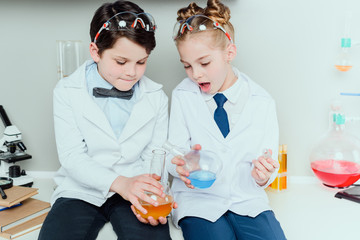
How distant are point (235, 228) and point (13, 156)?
1.03 meters

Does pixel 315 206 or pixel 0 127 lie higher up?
pixel 0 127

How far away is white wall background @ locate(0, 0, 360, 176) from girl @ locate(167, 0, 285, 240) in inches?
12.2

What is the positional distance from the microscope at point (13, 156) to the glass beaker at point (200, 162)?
808mm

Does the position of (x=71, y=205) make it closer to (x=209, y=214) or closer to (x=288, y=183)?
(x=209, y=214)

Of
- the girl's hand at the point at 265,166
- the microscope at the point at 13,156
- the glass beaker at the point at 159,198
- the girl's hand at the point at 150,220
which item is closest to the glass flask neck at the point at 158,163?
the glass beaker at the point at 159,198

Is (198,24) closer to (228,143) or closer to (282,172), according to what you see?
(228,143)

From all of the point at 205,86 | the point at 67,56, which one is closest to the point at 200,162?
the point at 205,86

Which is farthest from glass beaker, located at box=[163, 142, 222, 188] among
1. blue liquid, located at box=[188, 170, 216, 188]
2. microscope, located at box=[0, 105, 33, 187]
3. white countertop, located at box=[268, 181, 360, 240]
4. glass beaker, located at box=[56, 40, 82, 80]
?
microscope, located at box=[0, 105, 33, 187]

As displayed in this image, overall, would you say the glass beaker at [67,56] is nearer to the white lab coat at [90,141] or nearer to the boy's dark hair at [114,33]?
the white lab coat at [90,141]

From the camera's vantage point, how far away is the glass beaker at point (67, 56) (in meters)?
1.62

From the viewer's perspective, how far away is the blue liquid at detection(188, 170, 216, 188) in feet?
3.77

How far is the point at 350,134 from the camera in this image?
164cm

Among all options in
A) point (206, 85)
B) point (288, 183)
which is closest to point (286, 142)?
point (288, 183)

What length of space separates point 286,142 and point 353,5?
68 cm
